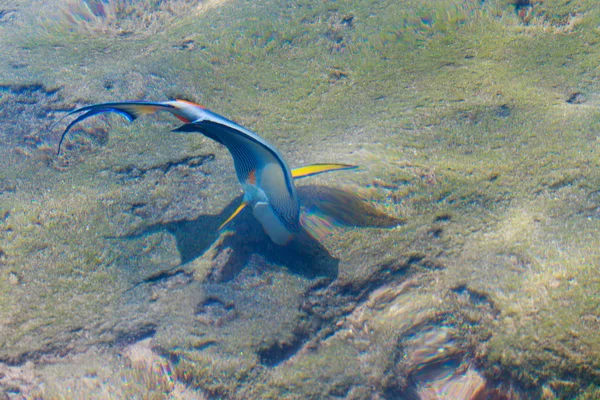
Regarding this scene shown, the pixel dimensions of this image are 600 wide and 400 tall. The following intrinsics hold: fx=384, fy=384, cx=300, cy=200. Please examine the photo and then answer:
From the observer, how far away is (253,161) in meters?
1.42

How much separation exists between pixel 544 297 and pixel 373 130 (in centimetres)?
122

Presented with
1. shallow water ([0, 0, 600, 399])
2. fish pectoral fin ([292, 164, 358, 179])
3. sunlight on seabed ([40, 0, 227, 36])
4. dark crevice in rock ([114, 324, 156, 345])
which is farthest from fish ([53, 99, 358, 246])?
sunlight on seabed ([40, 0, 227, 36])

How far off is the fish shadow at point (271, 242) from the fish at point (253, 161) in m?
0.08

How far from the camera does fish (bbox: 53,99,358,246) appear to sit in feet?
4.17

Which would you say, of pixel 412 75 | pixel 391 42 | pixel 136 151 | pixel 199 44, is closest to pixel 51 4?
pixel 199 44

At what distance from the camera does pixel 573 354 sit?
115cm

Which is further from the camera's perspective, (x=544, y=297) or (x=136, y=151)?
(x=136, y=151)

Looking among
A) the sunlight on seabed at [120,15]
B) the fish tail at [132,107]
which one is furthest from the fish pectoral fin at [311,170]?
the sunlight on seabed at [120,15]

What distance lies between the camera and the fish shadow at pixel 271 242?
1.65 metres

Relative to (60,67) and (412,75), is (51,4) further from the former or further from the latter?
(412,75)

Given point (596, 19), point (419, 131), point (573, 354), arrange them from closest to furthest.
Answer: point (573, 354) < point (419, 131) < point (596, 19)

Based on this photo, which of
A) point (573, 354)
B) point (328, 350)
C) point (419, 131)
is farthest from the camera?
point (419, 131)

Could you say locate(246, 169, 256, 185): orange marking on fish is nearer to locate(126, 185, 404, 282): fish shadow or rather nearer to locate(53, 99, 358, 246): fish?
locate(53, 99, 358, 246): fish

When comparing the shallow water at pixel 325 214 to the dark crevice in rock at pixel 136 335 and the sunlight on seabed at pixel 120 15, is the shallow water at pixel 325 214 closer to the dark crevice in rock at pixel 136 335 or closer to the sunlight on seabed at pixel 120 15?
the dark crevice in rock at pixel 136 335
